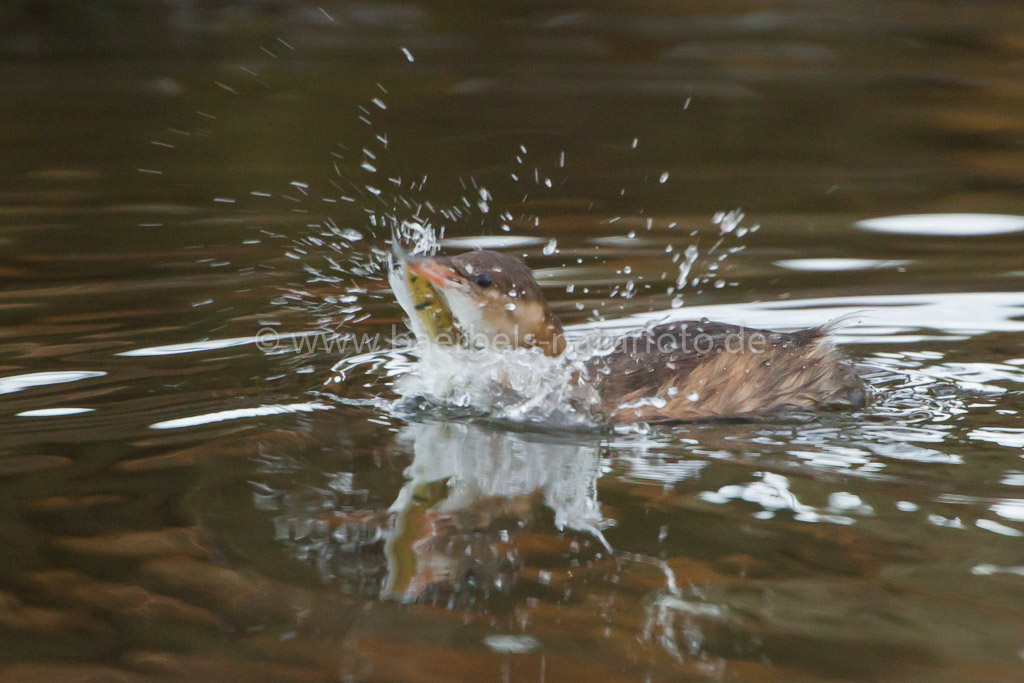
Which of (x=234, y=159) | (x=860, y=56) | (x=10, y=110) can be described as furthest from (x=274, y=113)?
(x=860, y=56)

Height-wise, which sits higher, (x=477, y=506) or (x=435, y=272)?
(x=435, y=272)

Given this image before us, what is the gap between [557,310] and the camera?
6293mm

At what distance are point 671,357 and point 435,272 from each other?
1.01m

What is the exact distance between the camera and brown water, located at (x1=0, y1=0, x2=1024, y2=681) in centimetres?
300

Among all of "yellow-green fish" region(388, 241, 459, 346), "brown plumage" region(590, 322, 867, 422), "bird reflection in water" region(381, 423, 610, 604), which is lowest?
"bird reflection in water" region(381, 423, 610, 604)

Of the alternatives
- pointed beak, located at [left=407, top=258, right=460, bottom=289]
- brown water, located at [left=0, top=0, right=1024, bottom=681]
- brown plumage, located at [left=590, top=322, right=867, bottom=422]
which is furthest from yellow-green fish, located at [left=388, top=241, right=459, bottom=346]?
brown plumage, located at [left=590, top=322, right=867, bottom=422]

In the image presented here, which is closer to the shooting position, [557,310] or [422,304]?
[422,304]

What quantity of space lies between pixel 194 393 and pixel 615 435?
171cm

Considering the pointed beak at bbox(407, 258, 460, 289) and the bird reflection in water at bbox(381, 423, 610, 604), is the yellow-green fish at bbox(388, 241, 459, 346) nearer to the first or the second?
the pointed beak at bbox(407, 258, 460, 289)

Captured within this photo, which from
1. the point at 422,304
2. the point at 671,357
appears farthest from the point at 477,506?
the point at 671,357

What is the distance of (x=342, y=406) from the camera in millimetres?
4730

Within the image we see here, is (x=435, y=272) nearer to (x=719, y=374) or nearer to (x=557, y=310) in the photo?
(x=719, y=374)

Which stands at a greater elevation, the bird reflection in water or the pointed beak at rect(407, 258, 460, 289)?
the pointed beak at rect(407, 258, 460, 289)

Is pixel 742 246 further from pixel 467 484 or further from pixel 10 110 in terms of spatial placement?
pixel 10 110
